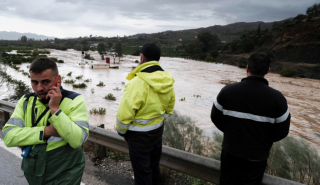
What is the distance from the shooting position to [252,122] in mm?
2219

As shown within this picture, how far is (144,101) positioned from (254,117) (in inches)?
44.8

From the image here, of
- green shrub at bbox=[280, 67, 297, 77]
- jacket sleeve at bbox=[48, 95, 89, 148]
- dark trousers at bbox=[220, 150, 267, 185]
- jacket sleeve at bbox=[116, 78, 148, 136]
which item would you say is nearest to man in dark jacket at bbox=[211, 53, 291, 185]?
dark trousers at bbox=[220, 150, 267, 185]

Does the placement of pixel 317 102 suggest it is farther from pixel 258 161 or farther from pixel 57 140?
pixel 57 140

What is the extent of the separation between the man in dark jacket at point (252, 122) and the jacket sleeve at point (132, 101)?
85 centimetres

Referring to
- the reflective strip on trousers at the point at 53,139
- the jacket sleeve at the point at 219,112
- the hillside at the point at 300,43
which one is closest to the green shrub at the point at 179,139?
the jacket sleeve at the point at 219,112

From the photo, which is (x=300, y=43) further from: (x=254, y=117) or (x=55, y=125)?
(x=55, y=125)

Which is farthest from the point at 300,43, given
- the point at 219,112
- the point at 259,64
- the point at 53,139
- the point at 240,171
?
the point at 53,139

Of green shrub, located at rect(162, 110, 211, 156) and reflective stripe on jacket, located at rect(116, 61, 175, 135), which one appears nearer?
reflective stripe on jacket, located at rect(116, 61, 175, 135)

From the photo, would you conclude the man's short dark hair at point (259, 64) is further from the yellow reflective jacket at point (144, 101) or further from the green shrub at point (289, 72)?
the green shrub at point (289, 72)

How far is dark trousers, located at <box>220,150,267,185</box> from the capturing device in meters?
2.27

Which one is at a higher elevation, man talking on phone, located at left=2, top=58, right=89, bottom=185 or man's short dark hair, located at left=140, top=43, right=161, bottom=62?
man's short dark hair, located at left=140, top=43, right=161, bottom=62

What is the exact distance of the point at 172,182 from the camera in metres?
3.32

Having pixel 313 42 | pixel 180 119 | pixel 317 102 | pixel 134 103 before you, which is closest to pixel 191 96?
pixel 317 102

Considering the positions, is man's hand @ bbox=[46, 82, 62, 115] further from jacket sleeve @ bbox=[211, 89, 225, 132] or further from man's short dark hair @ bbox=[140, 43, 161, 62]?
jacket sleeve @ bbox=[211, 89, 225, 132]
